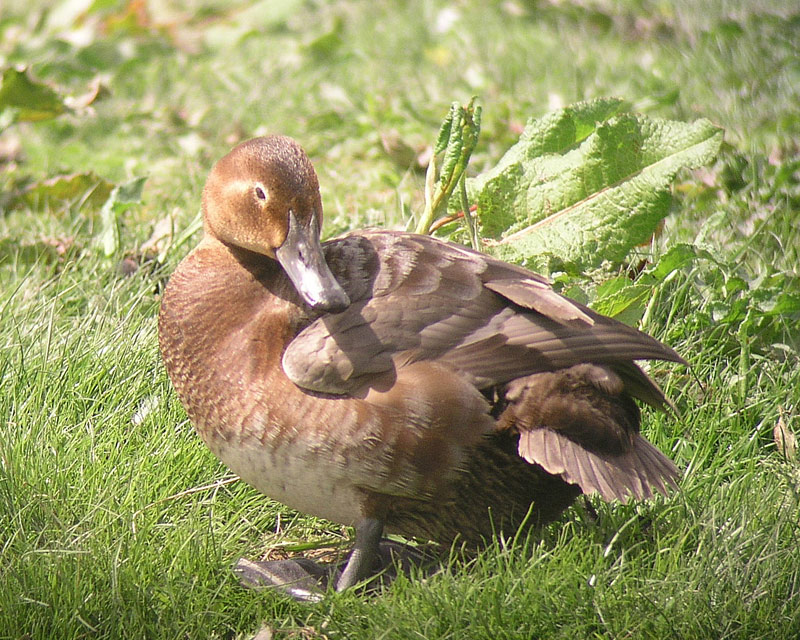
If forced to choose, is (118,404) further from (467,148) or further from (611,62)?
(611,62)

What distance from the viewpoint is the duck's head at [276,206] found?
244cm

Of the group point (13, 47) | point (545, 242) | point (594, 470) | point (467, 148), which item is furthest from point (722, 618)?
point (13, 47)

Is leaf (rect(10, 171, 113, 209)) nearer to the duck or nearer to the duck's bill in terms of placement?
the duck

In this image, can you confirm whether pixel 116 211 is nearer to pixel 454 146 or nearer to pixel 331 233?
pixel 331 233

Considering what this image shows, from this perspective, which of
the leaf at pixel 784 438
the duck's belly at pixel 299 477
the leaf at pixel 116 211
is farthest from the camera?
the leaf at pixel 116 211

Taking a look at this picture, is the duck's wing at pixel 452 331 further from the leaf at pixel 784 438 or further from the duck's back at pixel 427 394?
the leaf at pixel 784 438

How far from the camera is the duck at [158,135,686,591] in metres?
2.33

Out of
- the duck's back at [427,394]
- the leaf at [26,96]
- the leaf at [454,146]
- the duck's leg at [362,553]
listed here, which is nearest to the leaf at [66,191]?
the leaf at [26,96]

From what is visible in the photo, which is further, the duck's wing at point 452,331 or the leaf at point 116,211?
the leaf at point 116,211

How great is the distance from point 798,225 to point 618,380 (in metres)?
1.80

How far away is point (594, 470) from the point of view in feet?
7.56

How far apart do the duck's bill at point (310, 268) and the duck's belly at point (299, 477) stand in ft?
1.15

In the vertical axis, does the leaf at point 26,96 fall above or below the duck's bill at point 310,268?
below

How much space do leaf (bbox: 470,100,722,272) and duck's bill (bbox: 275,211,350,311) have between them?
94cm
